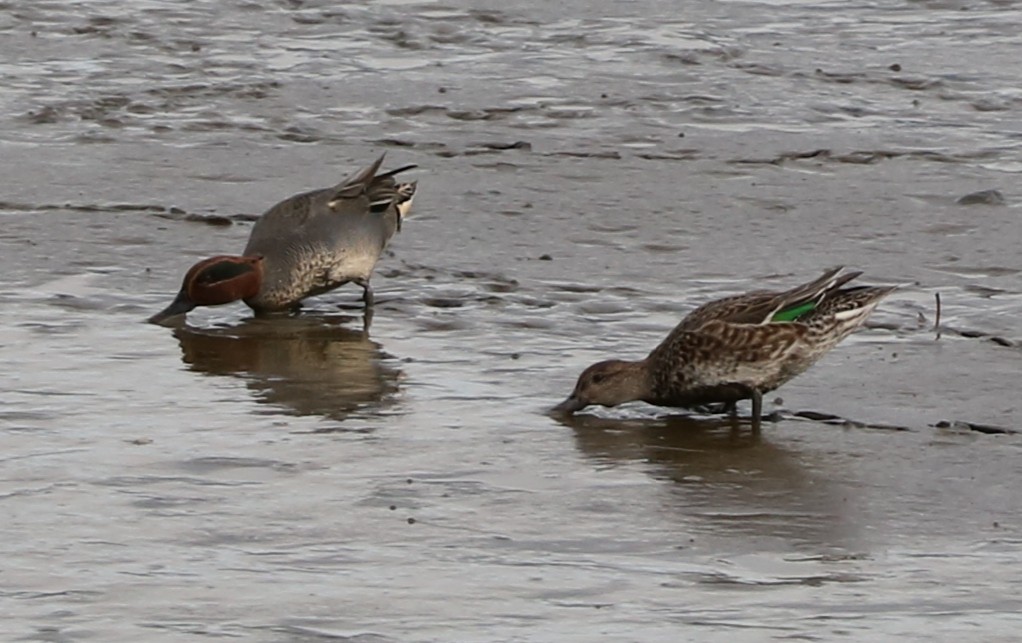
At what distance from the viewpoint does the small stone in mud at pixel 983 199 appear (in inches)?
436

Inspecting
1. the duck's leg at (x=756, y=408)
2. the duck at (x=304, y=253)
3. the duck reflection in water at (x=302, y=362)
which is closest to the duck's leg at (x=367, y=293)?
the duck at (x=304, y=253)

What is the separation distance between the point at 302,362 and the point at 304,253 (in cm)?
103

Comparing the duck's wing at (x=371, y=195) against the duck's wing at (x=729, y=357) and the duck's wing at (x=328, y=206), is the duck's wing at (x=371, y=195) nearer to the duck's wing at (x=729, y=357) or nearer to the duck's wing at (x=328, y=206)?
the duck's wing at (x=328, y=206)

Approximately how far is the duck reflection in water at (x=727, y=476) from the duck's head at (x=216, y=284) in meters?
2.03

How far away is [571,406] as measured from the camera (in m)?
7.89

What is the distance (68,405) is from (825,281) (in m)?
2.61

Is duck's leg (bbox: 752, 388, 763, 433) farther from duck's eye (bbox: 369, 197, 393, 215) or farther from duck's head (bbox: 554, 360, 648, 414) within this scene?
duck's eye (bbox: 369, 197, 393, 215)

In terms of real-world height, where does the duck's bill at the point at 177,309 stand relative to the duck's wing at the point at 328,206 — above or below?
below

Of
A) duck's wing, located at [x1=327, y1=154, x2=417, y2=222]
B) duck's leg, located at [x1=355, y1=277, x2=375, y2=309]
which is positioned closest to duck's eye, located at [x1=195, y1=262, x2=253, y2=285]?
duck's leg, located at [x1=355, y1=277, x2=375, y2=309]

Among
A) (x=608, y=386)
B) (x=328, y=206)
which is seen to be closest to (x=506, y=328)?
(x=608, y=386)

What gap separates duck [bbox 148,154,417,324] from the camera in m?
9.34

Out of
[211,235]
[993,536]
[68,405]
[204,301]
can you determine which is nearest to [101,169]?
[211,235]

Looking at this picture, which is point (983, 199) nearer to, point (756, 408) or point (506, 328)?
point (506, 328)

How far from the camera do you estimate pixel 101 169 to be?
38.7 feet
